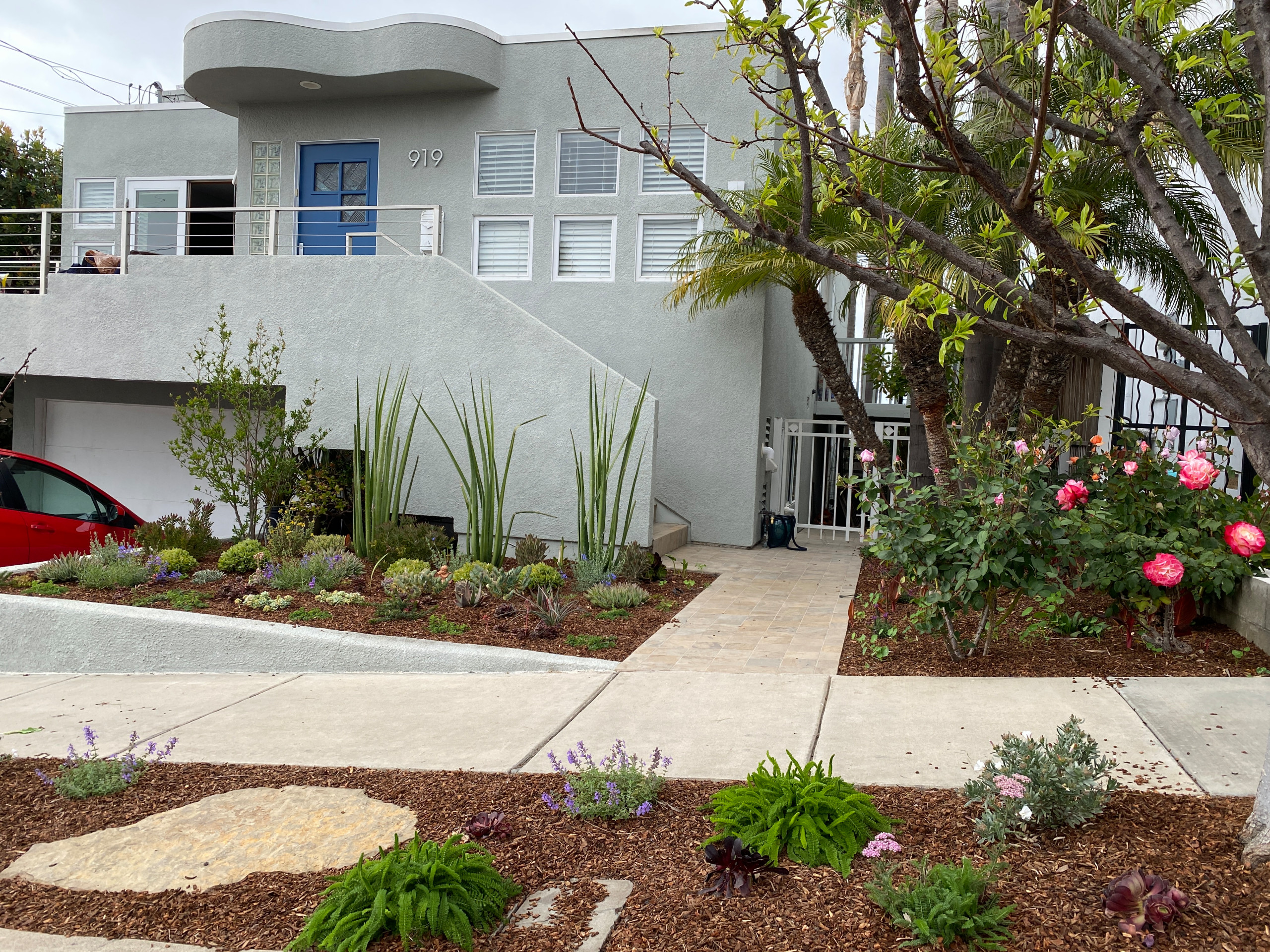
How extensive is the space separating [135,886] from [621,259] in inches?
413

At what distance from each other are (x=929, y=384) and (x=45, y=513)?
30.0 ft

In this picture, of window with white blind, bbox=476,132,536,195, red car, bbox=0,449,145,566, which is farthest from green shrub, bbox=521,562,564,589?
window with white blind, bbox=476,132,536,195

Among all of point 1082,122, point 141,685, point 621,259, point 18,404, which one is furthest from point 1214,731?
point 18,404

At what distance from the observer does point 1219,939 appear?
2832 mm

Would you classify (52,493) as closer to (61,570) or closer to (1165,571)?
(61,570)

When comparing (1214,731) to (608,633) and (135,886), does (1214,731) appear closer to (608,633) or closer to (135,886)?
(608,633)

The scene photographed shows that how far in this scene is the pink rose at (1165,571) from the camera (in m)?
5.95

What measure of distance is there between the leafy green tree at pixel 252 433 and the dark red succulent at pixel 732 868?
8480 mm

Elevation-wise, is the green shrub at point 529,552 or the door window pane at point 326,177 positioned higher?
the door window pane at point 326,177

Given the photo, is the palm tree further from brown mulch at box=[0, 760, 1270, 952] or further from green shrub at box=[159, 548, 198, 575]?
brown mulch at box=[0, 760, 1270, 952]

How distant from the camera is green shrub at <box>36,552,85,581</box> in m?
8.82

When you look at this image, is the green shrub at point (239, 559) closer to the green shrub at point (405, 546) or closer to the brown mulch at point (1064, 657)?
the green shrub at point (405, 546)

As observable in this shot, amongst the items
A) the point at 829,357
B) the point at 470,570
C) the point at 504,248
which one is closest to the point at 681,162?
the point at 504,248

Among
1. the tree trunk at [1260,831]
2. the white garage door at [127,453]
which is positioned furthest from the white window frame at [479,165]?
the tree trunk at [1260,831]
